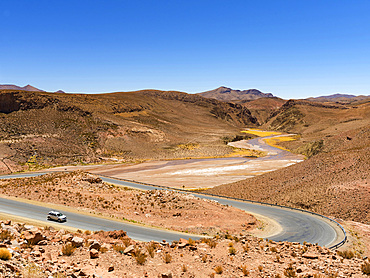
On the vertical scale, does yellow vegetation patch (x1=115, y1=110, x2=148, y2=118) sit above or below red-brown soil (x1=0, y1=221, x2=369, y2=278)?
above

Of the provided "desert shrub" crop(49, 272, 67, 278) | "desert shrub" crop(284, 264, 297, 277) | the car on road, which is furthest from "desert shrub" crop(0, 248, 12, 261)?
the car on road

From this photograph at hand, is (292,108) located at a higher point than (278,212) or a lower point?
higher

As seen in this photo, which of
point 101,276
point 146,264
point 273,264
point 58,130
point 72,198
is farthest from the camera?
point 58,130

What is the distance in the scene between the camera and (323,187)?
3362 cm

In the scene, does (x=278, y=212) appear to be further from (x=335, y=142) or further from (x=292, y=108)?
(x=292, y=108)

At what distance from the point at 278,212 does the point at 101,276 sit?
2472 centimetres

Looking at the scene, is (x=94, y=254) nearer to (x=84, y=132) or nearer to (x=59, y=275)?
(x=59, y=275)

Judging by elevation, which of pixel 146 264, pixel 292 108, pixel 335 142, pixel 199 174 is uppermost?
pixel 292 108

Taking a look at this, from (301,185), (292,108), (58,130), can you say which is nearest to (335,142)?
(301,185)

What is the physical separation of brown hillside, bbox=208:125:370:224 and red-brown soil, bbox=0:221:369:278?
1784 cm

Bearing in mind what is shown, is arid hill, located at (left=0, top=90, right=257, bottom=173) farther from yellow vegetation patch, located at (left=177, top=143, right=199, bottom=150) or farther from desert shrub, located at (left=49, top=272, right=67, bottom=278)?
desert shrub, located at (left=49, top=272, right=67, bottom=278)

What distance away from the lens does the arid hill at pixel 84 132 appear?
70.8 metres

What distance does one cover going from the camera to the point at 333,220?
25500 mm

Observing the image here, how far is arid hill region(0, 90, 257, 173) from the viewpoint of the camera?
70.8 m
